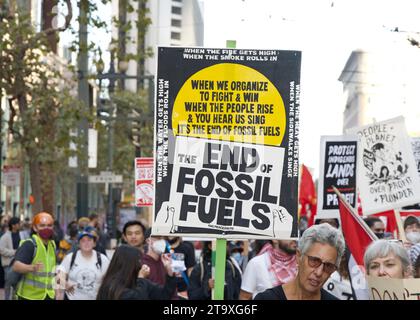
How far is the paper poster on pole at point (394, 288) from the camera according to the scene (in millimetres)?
6219

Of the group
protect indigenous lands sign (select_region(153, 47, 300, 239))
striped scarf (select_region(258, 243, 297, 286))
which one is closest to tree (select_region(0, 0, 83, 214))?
striped scarf (select_region(258, 243, 297, 286))

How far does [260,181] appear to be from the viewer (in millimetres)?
7785

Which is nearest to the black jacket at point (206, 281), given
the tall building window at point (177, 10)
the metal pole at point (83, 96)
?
the metal pole at point (83, 96)

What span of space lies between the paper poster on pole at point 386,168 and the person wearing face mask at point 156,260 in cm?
263

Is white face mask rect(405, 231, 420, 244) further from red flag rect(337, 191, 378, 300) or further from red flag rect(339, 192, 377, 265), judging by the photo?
red flag rect(339, 192, 377, 265)

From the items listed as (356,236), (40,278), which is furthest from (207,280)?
(356,236)

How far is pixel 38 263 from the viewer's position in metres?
13.8

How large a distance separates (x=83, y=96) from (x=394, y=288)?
81.8 feet

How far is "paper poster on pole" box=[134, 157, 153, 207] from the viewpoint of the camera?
1654cm

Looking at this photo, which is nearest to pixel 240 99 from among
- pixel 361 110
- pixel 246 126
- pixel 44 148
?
pixel 246 126

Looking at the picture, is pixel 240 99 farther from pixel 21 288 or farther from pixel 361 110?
pixel 361 110

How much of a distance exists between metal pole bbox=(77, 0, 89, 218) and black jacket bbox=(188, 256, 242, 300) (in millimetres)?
9996

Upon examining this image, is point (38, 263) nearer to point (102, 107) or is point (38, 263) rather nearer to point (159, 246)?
point (159, 246)
